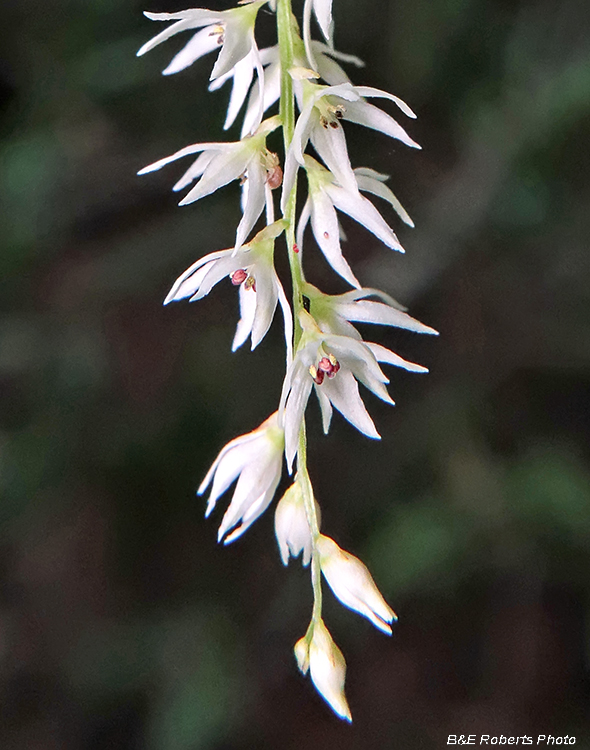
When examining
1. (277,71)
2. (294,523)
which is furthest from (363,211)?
(294,523)

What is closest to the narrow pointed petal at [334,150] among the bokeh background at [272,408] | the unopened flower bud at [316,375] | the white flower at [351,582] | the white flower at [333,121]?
the white flower at [333,121]

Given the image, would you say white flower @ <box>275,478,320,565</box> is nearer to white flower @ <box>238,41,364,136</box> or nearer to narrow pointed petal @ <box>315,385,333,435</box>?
narrow pointed petal @ <box>315,385,333,435</box>

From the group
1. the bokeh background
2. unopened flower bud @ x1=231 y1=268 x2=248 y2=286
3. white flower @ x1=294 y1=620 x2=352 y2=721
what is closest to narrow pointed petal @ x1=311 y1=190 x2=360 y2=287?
unopened flower bud @ x1=231 y1=268 x2=248 y2=286

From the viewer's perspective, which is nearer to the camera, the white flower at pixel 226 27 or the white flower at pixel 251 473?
the white flower at pixel 226 27

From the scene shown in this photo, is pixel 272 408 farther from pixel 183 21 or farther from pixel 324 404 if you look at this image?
pixel 183 21

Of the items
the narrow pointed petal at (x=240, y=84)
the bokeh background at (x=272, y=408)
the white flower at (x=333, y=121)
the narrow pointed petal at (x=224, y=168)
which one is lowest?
the bokeh background at (x=272, y=408)

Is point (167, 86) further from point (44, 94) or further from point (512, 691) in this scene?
point (512, 691)

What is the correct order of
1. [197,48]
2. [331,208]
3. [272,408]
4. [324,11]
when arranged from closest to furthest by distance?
1. [324,11]
2. [331,208]
3. [197,48]
4. [272,408]

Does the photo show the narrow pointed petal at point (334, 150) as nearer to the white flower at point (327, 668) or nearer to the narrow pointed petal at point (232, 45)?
the narrow pointed petal at point (232, 45)

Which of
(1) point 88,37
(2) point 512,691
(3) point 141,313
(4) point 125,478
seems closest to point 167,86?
(1) point 88,37
